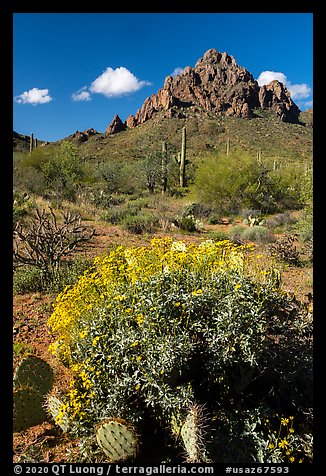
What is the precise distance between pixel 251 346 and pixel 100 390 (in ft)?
3.54

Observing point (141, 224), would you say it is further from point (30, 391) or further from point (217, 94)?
point (217, 94)

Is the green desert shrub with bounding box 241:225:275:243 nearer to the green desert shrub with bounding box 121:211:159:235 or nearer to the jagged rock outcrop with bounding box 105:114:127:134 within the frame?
the green desert shrub with bounding box 121:211:159:235

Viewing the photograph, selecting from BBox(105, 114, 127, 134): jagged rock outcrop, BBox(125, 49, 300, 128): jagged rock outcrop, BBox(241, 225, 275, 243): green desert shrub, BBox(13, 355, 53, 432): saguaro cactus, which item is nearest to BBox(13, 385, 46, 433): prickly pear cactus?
BBox(13, 355, 53, 432): saguaro cactus

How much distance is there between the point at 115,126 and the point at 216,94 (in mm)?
22398

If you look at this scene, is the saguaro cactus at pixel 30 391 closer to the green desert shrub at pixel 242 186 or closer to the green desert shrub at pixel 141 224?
the green desert shrub at pixel 141 224

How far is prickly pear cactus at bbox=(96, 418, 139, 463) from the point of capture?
2.08 m

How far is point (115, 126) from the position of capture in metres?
65.6

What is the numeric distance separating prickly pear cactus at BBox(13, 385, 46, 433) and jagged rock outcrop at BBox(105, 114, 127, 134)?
66591 millimetres

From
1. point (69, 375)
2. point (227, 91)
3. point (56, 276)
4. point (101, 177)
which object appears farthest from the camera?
point (227, 91)

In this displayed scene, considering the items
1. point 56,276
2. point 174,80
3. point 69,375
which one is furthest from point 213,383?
point 174,80

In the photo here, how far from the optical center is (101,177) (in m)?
24.3

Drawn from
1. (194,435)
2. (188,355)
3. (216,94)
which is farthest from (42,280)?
(216,94)

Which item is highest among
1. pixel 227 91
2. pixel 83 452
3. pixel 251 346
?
pixel 227 91
